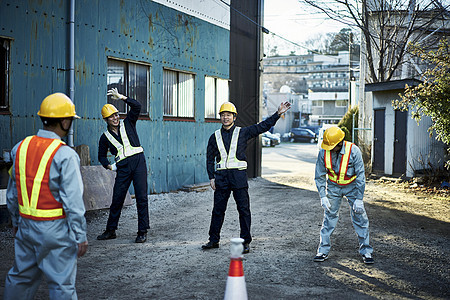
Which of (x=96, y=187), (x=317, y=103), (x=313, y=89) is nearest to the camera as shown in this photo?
(x=96, y=187)

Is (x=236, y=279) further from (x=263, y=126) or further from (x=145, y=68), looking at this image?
(x=145, y=68)

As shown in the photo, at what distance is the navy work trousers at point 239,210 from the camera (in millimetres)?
7027

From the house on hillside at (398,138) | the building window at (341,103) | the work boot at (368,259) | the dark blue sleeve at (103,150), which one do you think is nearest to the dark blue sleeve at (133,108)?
the dark blue sleeve at (103,150)

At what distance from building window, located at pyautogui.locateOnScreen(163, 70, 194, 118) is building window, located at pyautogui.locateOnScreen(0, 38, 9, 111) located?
187 inches

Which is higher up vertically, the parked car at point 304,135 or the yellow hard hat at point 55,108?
the yellow hard hat at point 55,108

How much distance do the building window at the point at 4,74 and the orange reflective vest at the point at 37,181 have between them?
539cm

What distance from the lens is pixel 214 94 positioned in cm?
1509

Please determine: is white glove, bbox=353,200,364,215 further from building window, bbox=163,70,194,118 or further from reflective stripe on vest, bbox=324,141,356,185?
building window, bbox=163,70,194,118

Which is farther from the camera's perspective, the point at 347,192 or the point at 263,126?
the point at 263,126

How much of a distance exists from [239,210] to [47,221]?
375 cm

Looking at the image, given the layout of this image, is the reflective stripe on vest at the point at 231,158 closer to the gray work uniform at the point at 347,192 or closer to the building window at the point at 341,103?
the gray work uniform at the point at 347,192

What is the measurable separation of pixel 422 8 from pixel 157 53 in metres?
12.8

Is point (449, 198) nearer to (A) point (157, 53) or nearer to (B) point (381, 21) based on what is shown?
(A) point (157, 53)

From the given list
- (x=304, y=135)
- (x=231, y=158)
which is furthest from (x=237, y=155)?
(x=304, y=135)
